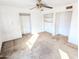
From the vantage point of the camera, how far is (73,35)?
14.0 feet

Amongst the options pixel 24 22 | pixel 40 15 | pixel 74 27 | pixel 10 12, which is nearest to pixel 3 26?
pixel 10 12

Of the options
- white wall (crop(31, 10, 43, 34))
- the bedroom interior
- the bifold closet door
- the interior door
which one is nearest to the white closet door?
the bedroom interior

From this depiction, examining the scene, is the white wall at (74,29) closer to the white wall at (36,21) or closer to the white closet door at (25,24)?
the white wall at (36,21)

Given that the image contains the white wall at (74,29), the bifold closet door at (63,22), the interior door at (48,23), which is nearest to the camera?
the white wall at (74,29)

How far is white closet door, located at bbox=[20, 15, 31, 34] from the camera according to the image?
6288 millimetres

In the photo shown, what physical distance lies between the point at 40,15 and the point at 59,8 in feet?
7.66

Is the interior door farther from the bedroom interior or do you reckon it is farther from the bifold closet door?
the bifold closet door

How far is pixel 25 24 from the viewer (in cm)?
648

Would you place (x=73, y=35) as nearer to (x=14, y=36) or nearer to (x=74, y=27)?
(x=74, y=27)

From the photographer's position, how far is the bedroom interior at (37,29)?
345 centimetres

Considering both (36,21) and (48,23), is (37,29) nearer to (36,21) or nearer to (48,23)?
(36,21)

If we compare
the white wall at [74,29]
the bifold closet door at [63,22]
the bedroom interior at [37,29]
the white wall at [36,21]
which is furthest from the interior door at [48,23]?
the white wall at [74,29]

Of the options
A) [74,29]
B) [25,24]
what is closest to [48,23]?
[25,24]

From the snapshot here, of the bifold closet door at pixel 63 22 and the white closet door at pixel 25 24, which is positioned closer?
the bifold closet door at pixel 63 22
